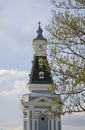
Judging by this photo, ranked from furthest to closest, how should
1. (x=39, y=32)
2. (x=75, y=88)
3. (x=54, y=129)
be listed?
(x=39, y=32) < (x=54, y=129) < (x=75, y=88)

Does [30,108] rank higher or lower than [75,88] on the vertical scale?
higher

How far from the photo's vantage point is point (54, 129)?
193ft

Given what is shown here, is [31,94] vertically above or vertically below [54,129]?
above

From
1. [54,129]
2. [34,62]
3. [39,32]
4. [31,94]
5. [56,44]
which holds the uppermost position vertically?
[39,32]

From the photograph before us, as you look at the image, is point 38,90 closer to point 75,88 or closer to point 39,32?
point 39,32

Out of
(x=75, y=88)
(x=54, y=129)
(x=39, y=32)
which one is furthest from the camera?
(x=39, y=32)

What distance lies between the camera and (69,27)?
16.7 m

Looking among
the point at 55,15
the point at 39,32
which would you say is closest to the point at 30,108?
the point at 39,32

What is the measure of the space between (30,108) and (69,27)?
4273 centimetres

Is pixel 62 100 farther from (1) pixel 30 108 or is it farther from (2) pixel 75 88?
(1) pixel 30 108

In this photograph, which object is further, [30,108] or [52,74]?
[30,108]

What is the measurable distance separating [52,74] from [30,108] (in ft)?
138

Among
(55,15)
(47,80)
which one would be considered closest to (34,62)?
(47,80)

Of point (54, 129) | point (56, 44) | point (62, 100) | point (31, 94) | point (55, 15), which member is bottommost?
point (62, 100)
